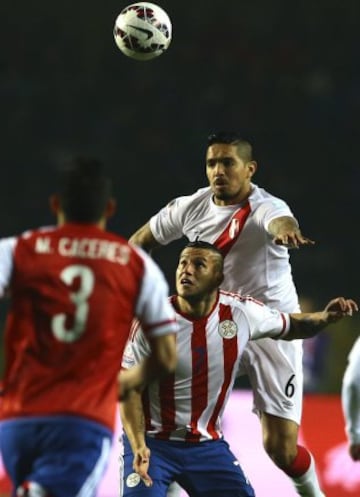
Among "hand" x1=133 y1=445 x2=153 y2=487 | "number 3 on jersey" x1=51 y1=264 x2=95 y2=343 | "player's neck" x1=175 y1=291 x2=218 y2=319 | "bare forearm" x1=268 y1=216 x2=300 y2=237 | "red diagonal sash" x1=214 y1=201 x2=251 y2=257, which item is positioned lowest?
"hand" x1=133 y1=445 x2=153 y2=487

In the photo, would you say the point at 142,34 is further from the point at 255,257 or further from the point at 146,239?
the point at 255,257

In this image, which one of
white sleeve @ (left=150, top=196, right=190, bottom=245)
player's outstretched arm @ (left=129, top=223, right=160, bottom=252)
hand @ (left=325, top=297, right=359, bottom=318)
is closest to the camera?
hand @ (left=325, top=297, right=359, bottom=318)

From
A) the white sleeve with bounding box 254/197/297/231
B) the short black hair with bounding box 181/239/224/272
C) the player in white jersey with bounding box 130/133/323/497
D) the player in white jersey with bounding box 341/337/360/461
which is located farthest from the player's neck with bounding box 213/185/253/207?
the player in white jersey with bounding box 341/337/360/461

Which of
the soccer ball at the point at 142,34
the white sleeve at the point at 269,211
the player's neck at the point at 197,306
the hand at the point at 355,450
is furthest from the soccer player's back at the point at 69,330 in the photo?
the soccer ball at the point at 142,34

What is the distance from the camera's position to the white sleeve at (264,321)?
6016mm

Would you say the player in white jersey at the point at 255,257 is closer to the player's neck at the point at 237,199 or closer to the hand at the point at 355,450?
the player's neck at the point at 237,199

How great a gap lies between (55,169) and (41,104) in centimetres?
110

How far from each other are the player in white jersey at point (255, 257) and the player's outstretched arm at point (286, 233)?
16 cm

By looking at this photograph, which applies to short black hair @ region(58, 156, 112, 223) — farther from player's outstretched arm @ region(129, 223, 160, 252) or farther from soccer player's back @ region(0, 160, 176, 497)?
player's outstretched arm @ region(129, 223, 160, 252)

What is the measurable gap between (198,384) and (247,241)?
856 mm

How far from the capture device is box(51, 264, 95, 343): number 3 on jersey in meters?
4.00

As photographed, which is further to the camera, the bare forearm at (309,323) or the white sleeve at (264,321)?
the white sleeve at (264,321)

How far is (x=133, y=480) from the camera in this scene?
5773 millimetres

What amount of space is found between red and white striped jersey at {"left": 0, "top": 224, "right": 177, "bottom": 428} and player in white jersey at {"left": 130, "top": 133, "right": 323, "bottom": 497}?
2.23 meters
